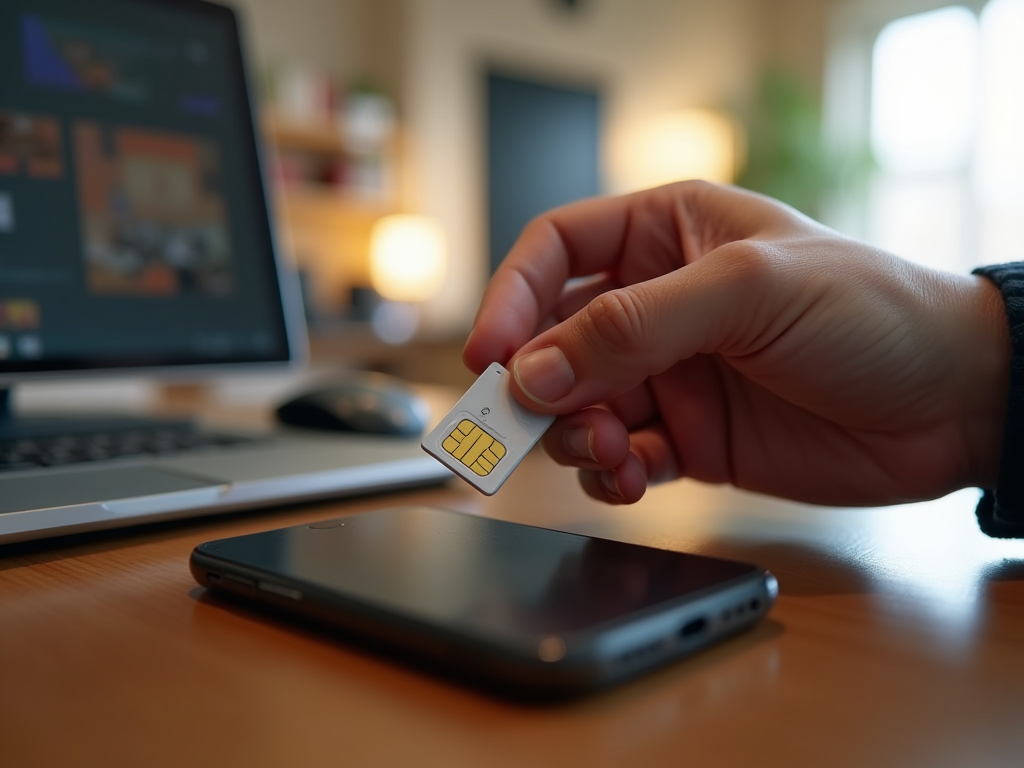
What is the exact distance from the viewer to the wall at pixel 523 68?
14.2 ft

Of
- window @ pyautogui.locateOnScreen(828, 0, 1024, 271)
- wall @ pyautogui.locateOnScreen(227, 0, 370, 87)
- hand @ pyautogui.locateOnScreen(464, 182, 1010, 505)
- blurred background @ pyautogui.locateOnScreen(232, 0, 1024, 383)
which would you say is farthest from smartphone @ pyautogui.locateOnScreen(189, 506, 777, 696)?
window @ pyautogui.locateOnScreen(828, 0, 1024, 271)

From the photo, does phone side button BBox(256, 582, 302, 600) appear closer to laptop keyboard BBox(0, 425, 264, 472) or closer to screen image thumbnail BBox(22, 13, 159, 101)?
laptop keyboard BBox(0, 425, 264, 472)

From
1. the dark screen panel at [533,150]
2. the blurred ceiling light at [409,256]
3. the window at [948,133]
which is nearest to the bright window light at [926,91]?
the window at [948,133]

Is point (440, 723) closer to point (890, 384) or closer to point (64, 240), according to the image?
point (890, 384)

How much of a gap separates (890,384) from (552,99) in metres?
4.59

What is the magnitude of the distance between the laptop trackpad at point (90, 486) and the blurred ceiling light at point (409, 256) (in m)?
3.70

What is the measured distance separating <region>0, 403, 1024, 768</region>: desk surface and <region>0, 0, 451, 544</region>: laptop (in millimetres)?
204

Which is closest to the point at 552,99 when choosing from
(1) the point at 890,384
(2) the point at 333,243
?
(2) the point at 333,243

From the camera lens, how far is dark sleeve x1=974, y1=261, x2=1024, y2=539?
459mm

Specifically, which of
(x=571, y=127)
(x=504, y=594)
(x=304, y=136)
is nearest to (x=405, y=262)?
(x=304, y=136)

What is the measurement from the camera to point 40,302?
730mm

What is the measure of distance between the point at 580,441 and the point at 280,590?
21 centimetres

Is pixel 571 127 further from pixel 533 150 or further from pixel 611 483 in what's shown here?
pixel 611 483

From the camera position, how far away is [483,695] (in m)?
0.27
